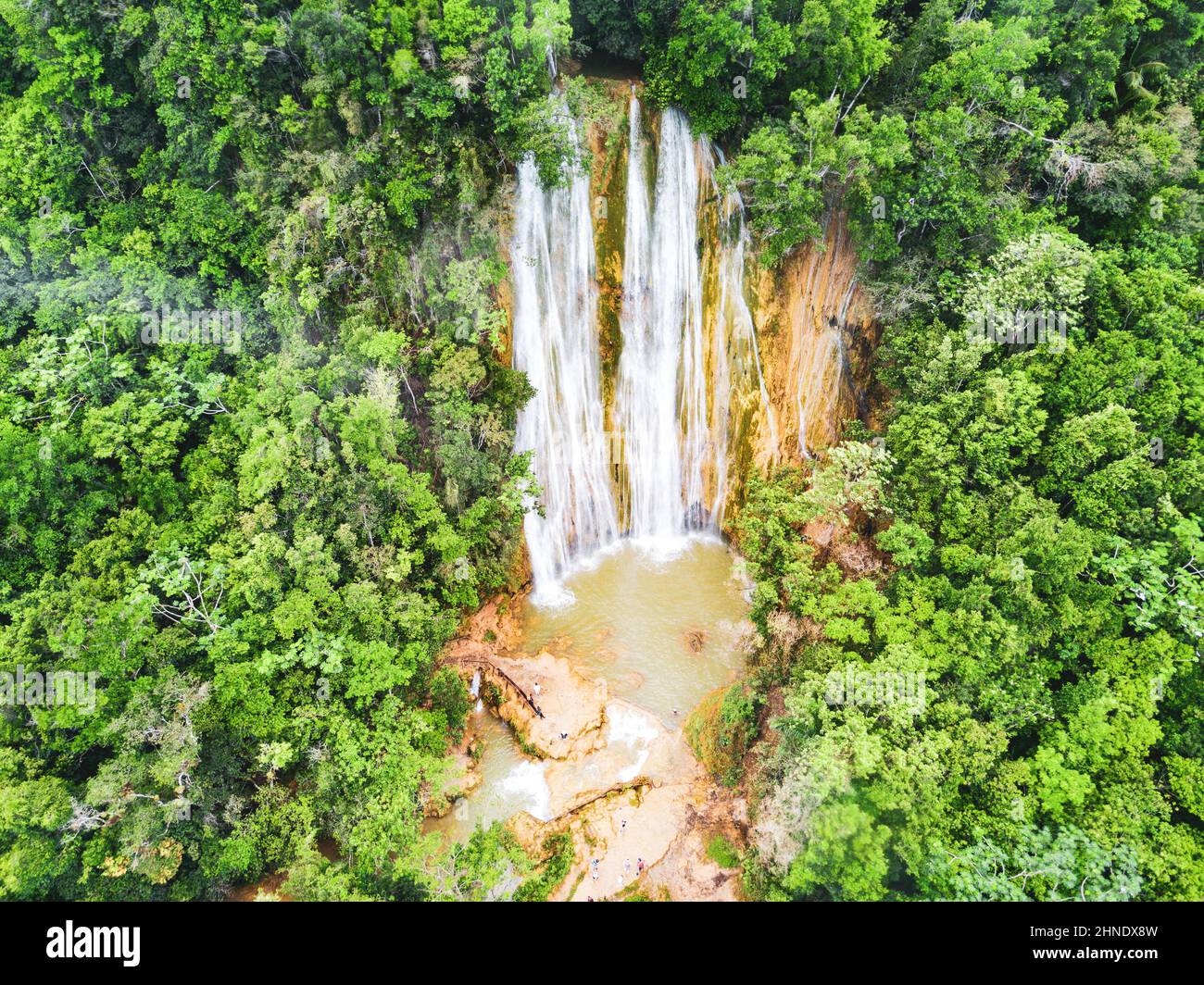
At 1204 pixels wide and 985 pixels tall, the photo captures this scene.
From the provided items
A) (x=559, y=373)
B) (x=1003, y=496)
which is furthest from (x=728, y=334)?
(x=1003, y=496)

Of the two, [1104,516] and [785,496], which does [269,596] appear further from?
[1104,516]

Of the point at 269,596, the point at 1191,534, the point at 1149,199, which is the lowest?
the point at 269,596

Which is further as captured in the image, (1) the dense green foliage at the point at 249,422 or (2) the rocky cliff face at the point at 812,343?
(2) the rocky cliff face at the point at 812,343

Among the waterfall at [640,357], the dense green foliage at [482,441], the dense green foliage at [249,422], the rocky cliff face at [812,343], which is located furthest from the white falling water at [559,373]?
the rocky cliff face at [812,343]

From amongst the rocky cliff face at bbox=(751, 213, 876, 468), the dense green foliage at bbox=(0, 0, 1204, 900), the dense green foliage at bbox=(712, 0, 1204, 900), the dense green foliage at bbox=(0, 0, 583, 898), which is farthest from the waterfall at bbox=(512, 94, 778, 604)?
the dense green foliage at bbox=(712, 0, 1204, 900)

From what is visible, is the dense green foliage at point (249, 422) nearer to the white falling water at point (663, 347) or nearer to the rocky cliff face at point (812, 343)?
the white falling water at point (663, 347)

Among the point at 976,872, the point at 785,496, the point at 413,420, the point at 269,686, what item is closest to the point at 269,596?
the point at 269,686
